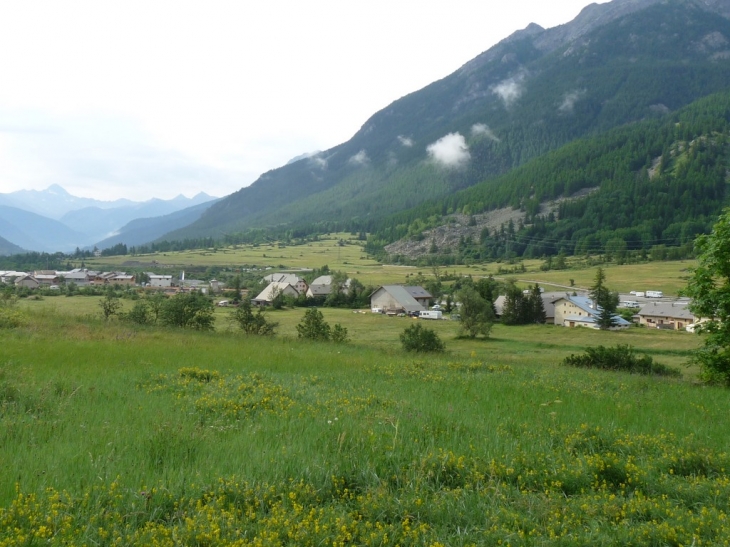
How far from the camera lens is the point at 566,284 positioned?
355 ft

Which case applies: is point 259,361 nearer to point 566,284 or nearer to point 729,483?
point 729,483

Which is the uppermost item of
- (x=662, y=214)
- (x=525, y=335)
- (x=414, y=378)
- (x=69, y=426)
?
(x=662, y=214)

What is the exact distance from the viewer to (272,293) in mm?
87375

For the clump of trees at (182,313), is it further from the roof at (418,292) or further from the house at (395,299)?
the roof at (418,292)

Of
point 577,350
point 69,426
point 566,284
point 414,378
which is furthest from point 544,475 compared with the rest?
point 566,284

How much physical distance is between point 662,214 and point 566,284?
346ft

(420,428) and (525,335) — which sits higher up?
(420,428)

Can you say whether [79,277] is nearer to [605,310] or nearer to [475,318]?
[475,318]

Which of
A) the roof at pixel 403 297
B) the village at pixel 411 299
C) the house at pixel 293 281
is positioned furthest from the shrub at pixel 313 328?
the house at pixel 293 281

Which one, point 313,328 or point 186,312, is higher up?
point 186,312

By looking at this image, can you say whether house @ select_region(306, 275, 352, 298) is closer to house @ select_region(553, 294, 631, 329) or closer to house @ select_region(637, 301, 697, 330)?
house @ select_region(553, 294, 631, 329)

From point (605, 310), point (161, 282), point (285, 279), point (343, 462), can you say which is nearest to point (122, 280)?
point (161, 282)

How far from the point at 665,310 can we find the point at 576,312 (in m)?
13.9

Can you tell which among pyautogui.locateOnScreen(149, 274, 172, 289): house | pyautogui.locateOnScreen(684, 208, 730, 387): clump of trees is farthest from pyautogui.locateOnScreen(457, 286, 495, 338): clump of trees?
pyautogui.locateOnScreen(149, 274, 172, 289): house
